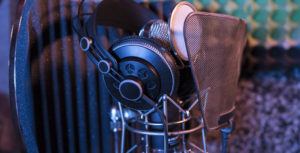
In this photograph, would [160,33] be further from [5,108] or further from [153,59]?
[5,108]

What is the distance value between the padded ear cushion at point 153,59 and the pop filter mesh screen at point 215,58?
1.8 inches

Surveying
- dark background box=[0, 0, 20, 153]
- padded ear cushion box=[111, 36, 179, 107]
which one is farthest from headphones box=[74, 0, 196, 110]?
dark background box=[0, 0, 20, 153]

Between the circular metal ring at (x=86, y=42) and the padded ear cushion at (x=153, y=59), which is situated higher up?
the circular metal ring at (x=86, y=42)

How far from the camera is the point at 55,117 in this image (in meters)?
0.95

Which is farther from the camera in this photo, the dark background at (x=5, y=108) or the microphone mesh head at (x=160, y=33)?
the dark background at (x=5, y=108)

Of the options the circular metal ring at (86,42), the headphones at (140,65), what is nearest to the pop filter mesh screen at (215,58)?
the headphones at (140,65)

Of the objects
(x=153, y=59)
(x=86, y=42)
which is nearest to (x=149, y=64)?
(x=153, y=59)

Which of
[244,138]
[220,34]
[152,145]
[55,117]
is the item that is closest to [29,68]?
[55,117]

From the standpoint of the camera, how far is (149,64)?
2.18ft

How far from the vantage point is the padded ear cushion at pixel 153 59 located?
0.66m

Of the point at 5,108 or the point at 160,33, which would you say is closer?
the point at 160,33

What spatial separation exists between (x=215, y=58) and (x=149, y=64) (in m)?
0.15

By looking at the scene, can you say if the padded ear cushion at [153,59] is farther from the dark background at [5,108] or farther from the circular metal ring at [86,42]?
the dark background at [5,108]

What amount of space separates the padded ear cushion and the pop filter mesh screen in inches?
1.8
